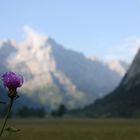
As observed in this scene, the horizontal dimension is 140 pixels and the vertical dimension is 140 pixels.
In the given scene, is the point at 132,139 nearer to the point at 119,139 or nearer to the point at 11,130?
the point at 119,139

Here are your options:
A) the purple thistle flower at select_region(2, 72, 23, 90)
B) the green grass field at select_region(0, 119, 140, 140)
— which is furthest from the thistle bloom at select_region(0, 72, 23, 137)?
the green grass field at select_region(0, 119, 140, 140)

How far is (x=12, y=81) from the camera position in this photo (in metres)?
5.33

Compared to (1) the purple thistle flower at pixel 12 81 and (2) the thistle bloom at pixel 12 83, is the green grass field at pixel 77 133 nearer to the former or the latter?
(2) the thistle bloom at pixel 12 83

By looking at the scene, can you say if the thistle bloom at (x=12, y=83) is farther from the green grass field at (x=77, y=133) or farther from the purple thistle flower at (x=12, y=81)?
the green grass field at (x=77, y=133)

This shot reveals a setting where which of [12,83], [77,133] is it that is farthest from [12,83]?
[77,133]

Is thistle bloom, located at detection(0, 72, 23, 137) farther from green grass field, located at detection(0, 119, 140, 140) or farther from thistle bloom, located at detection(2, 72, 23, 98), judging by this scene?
green grass field, located at detection(0, 119, 140, 140)

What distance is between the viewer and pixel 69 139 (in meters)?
34.9

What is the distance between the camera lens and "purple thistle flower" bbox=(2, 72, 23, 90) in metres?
5.29

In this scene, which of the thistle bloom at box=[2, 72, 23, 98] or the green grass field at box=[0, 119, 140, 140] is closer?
the thistle bloom at box=[2, 72, 23, 98]

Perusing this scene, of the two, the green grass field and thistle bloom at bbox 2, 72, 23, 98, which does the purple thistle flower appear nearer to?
thistle bloom at bbox 2, 72, 23, 98

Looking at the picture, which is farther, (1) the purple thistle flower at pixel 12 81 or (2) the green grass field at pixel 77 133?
(2) the green grass field at pixel 77 133

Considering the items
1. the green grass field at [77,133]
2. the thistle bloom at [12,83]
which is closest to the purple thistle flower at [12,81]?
the thistle bloom at [12,83]

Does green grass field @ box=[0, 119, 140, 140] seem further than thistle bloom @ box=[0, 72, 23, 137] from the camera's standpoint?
Yes

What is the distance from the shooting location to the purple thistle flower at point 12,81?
5293 millimetres
